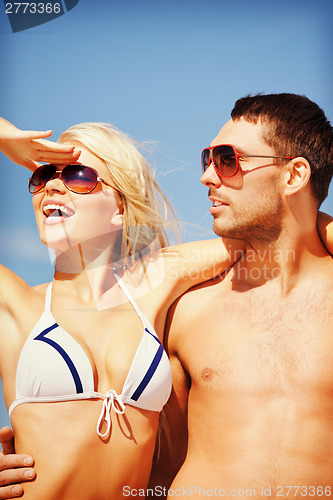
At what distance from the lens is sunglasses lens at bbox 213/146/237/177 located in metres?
3.13

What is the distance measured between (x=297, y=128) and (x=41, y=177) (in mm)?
1654

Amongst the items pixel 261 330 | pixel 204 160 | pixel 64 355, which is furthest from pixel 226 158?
pixel 64 355

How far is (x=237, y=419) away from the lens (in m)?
2.76

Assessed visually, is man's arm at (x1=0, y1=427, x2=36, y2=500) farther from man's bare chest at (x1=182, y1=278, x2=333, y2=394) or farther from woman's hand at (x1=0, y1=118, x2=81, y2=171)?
woman's hand at (x1=0, y1=118, x2=81, y2=171)

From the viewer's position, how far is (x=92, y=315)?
2746 millimetres

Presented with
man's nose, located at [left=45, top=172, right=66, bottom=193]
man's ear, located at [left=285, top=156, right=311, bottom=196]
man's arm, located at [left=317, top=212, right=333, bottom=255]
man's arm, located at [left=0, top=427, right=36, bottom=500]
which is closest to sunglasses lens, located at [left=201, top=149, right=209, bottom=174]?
man's ear, located at [left=285, top=156, right=311, bottom=196]

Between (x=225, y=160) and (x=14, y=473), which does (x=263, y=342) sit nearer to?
(x=225, y=160)

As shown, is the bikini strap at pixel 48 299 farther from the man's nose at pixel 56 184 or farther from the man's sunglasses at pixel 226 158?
the man's sunglasses at pixel 226 158

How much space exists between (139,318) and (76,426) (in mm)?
643

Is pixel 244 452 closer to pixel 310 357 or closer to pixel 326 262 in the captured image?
pixel 310 357

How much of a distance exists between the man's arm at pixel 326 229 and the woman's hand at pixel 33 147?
1577 mm

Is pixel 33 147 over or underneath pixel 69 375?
over

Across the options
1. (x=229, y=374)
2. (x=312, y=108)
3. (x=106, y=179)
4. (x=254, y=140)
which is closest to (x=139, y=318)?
(x=229, y=374)

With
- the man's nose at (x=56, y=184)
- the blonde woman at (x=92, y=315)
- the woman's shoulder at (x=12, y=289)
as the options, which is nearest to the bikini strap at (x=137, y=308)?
the blonde woman at (x=92, y=315)
